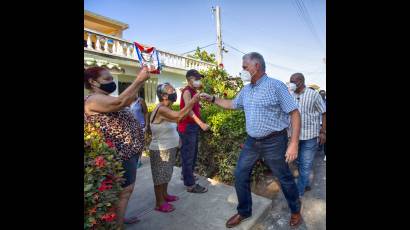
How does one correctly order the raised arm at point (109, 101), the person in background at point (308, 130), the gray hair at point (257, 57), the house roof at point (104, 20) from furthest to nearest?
1. the house roof at point (104, 20)
2. the person in background at point (308, 130)
3. the gray hair at point (257, 57)
4. the raised arm at point (109, 101)

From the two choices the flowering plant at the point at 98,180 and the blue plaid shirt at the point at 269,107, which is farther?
the blue plaid shirt at the point at 269,107

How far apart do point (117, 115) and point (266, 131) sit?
1.51m

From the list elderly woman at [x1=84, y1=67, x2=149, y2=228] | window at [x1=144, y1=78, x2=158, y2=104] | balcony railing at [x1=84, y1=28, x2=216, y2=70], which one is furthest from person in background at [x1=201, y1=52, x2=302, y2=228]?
window at [x1=144, y1=78, x2=158, y2=104]

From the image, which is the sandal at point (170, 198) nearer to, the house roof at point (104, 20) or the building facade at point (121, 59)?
the building facade at point (121, 59)

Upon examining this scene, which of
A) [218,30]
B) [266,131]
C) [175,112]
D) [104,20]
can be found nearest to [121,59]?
[218,30]

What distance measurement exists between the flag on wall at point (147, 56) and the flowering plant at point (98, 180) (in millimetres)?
734

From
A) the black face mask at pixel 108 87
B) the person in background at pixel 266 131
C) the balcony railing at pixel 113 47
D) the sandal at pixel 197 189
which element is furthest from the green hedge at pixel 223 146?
the balcony railing at pixel 113 47

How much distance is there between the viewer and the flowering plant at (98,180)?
1.59 m

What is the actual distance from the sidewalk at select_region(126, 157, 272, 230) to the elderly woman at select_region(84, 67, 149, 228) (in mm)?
841

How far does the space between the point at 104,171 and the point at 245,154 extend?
1.57 metres

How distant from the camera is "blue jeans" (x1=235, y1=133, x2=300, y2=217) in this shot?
8.60 feet

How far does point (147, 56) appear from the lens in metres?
2.23
